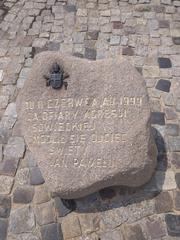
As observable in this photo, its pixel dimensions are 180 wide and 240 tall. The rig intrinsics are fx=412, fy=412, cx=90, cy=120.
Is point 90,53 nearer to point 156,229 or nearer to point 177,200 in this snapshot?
point 177,200

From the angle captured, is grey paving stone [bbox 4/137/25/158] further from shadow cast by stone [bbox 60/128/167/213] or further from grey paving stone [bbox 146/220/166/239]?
grey paving stone [bbox 146/220/166/239]

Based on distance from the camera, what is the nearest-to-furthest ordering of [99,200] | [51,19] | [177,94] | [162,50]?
[99,200], [177,94], [162,50], [51,19]

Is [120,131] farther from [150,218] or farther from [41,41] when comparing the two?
[41,41]

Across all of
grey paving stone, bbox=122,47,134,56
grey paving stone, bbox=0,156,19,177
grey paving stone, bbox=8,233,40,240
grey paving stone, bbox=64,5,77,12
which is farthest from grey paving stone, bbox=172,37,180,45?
grey paving stone, bbox=8,233,40,240

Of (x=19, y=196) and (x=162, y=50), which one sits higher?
(x=162, y=50)

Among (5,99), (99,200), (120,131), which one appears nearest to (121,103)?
(120,131)

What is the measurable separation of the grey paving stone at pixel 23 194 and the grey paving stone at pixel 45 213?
16 cm

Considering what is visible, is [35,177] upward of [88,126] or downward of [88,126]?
downward

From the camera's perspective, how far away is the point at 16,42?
6422mm

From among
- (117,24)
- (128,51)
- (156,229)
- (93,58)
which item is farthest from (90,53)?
(156,229)

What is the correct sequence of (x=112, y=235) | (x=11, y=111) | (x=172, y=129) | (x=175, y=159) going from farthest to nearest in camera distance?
(x=11, y=111) → (x=172, y=129) → (x=175, y=159) → (x=112, y=235)

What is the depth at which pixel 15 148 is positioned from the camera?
5.14 meters

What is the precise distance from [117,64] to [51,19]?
2.54m

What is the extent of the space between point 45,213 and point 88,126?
110 cm
